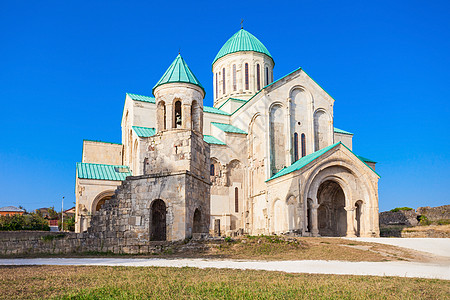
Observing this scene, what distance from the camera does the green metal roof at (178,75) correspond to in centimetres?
1855

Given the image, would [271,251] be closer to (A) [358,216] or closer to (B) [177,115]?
(B) [177,115]

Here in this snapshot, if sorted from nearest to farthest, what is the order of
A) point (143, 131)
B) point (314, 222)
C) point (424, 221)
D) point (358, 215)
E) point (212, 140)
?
point (314, 222) → point (358, 215) → point (143, 131) → point (212, 140) → point (424, 221)

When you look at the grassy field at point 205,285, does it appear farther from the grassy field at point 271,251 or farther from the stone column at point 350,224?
the stone column at point 350,224

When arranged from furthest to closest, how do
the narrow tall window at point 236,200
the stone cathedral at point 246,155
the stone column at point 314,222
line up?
the narrow tall window at point 236,200, the stone column at point 314,222, the stone cathedral at point 246,155

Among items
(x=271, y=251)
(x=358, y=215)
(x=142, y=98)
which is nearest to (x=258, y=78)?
(x=142, y=98)

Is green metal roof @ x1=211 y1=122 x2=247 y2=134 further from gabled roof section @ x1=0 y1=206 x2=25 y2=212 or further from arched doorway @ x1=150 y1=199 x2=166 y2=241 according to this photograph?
gabled roof section @ x1=0 y1=206 x2=25 y2=212

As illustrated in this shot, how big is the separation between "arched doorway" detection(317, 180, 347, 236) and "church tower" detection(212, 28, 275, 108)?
10.6 meters

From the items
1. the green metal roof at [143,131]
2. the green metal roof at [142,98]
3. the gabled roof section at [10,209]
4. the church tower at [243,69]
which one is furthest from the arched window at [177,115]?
the gabled roof section at [10,209]

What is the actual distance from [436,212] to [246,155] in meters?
16.9

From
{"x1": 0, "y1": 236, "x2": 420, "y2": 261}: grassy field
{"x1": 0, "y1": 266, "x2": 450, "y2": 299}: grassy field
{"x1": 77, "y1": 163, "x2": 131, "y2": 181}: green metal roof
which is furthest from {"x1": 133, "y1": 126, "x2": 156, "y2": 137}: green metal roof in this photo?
{"x1": 0, "y1": 266, "x2": 450, "y2": 299}: grassy field

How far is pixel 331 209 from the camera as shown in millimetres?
29625

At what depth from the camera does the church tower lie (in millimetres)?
35219

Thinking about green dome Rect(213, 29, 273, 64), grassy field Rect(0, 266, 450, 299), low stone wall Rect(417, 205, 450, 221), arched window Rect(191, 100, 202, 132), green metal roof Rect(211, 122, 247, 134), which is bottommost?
grassy field Rect(0, 266, 450, 299)

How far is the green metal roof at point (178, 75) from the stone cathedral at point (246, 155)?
0.06 m
